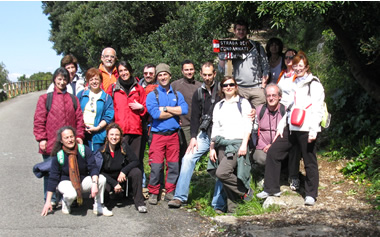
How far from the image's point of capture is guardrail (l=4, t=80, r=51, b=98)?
26938 millimetres

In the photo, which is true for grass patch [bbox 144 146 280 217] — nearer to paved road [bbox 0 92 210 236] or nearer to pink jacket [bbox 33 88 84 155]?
paved road [bbox 0 92 210 236]

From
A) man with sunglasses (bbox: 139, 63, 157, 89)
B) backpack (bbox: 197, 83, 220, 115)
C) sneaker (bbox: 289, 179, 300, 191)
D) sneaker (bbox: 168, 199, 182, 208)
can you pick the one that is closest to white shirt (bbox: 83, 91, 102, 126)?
man with sunglasses (bbox: 139, 63, 157, 89)

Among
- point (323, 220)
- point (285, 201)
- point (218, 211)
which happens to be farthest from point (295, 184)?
point (218, 211)

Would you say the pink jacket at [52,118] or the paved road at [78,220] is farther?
the pink jacket at [52,118]

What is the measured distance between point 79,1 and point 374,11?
22.7 m

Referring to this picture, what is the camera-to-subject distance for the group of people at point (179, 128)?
560cm

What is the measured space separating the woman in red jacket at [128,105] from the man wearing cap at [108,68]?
0.86 feet

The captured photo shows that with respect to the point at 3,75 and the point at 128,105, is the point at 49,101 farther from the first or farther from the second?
the point at 3,75

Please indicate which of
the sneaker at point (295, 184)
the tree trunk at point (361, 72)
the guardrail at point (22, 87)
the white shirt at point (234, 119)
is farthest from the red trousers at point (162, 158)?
the guardrail at point (22, 87)

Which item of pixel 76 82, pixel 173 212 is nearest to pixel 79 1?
pixel 76 82

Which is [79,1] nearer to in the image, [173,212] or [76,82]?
[76,82]

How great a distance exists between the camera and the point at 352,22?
22.5 feet

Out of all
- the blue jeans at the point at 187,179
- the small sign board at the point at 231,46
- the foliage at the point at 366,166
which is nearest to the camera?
the blue jeans at the point at 187,179

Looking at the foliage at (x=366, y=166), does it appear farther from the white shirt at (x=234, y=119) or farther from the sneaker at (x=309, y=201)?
the white shirt at (x=234, y=119)
